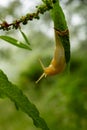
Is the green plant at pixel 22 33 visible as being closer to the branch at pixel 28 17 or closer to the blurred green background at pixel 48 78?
the branch at pixel 28 17

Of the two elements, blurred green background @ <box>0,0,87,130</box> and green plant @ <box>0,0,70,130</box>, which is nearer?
green plant @ <box>0,0,70,130</box>

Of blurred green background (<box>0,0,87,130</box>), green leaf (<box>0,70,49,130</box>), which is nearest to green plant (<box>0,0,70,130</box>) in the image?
green leaf (<box>0,70,49,130</box>)

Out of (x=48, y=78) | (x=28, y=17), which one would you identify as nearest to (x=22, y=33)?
(x=28, y=17)

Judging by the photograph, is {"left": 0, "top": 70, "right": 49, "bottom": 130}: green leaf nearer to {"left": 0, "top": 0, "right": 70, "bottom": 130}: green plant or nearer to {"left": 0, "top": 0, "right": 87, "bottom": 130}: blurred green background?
{"left": 0, "top": 0, "right": 70, "bottom": 130}: green plant

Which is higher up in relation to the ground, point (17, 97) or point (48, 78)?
point (17, 97)

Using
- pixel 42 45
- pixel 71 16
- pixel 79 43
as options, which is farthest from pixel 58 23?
pixel 42 45

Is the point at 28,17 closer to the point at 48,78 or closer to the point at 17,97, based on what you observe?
the point at 17,97

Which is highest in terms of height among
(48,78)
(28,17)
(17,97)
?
(28,17)

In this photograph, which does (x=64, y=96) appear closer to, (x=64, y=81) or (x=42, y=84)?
(x=64, y=81)

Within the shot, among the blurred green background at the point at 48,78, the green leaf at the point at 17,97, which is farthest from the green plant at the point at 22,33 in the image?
the blurred green background at the point at 48,78
